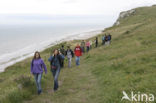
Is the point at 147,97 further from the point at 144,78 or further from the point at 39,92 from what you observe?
the point at 39,92

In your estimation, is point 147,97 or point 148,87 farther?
point 148,87

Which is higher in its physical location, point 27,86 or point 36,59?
point 36,59

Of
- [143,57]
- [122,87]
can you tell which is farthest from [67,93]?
[143,57]

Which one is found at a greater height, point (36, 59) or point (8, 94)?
point (36, 59)

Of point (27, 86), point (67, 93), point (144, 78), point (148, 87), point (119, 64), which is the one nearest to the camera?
point (148, 87)

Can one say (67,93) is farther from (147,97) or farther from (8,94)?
(147,97)

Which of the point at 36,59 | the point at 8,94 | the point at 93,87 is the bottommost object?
the point at 93,87

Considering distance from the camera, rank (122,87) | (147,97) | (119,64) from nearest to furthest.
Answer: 1. (147,97)
2. (122,87)
3. (119,64)

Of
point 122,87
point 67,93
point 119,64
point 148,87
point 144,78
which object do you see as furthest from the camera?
point 119,64

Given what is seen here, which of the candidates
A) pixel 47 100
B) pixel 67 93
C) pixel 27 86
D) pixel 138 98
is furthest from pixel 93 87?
pixel 27 86

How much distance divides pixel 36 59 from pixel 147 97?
5.32 meters

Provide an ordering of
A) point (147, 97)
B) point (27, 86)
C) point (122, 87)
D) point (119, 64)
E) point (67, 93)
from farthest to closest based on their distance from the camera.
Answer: point (119, 64)
point (27, 86)
point (67, 93)
point (122, 87)
point (147, 97)

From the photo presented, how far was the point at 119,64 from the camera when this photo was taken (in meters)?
11.5

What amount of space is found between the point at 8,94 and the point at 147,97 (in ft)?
19.1
